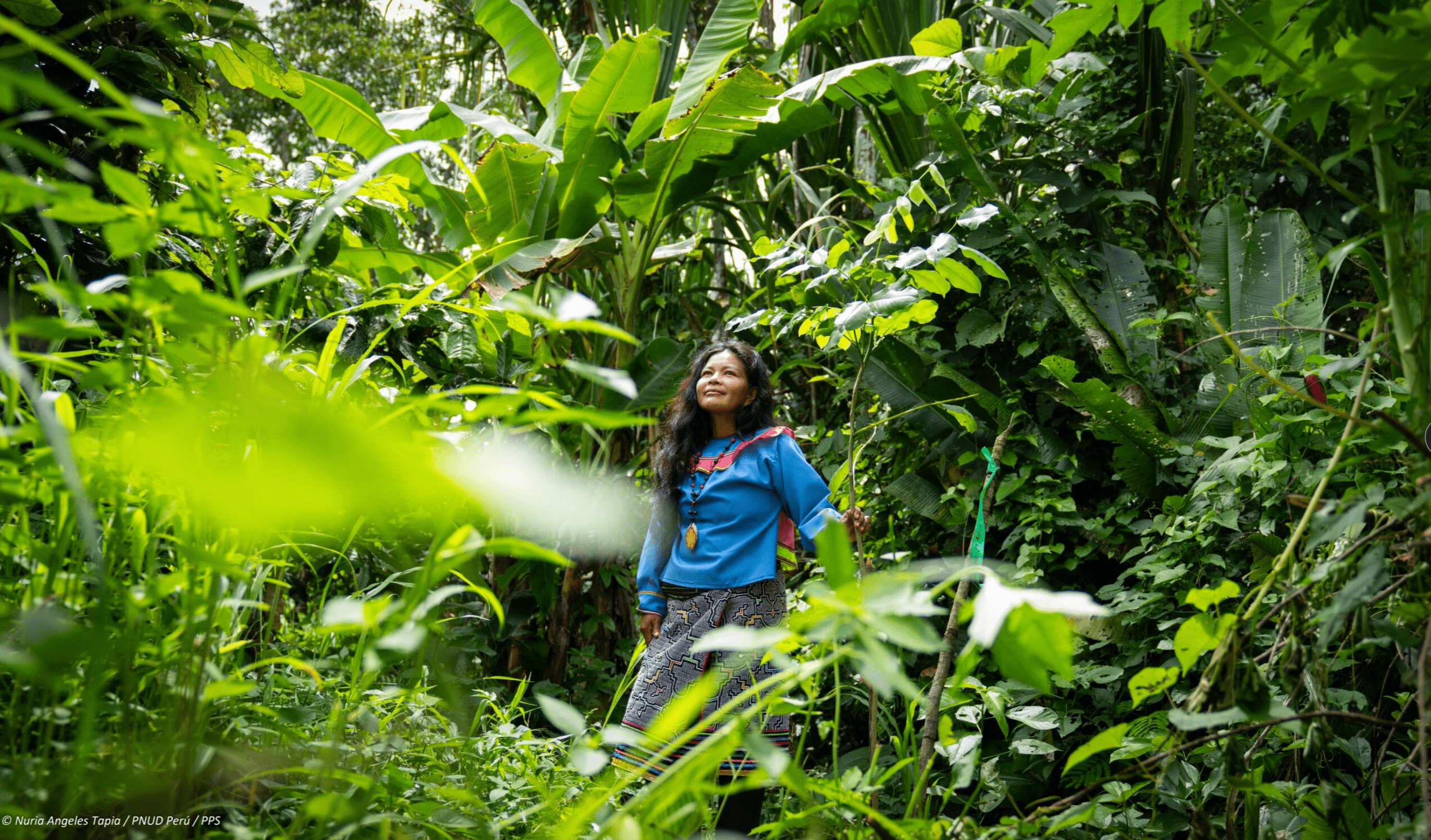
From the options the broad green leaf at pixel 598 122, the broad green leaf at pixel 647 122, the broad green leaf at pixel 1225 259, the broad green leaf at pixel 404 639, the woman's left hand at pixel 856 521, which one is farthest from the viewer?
the broad green leaf at pixel 647 122

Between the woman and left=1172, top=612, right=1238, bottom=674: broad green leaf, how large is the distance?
1294mm

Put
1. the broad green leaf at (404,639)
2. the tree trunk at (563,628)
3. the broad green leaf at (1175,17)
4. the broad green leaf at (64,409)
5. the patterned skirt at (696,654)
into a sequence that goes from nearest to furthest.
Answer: the broad green leaf at (404,639) < the broad green leaf at (64,409) < the broad green leaf at (1175,17) < the patterned skirt at (696,654) < the tree trunk at (563,628)

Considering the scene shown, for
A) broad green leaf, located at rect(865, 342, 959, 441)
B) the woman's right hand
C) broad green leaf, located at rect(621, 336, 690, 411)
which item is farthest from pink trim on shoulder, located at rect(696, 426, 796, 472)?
broad green leaf, located at rect(621, 336, 690, 411)

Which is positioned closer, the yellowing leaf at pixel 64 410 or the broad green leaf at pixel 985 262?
the yellowing leaf at pixel 64 410

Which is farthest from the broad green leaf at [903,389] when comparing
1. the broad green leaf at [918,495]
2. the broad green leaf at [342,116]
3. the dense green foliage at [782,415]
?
the broad green leaf at [342,116]

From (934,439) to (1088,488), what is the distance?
1.48 ft

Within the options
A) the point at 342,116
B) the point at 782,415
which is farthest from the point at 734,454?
the point at 342,116

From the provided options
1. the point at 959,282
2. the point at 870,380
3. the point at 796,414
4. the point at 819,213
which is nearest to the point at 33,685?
the point at 959,282

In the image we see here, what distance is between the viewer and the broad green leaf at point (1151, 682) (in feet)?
2.56

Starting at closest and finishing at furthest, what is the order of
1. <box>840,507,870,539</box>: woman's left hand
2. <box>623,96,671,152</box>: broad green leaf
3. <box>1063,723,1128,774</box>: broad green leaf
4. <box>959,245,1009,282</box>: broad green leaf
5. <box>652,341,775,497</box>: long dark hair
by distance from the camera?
<box>1063,723,1128,774</box>: broad green leaf, <box>959,245,1009,282</box>: broad green leaf, <box>840,507,870,539</box>: woman's left hand, <box>652,341,775,497</box>: long dark hair, <box>623,96,671,152</box>: broad green leaf

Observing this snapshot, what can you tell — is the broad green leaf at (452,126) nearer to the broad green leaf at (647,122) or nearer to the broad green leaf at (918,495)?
the broad green leaf at (647,122)

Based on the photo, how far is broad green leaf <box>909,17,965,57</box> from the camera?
268 centimetres

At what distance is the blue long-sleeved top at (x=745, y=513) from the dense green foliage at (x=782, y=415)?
0.45ft

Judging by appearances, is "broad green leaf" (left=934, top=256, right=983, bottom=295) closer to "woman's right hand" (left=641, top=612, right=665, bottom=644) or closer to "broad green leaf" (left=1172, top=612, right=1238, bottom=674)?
"broad green leaf" (left=1172, top=612, right=1238, bottom=674)
